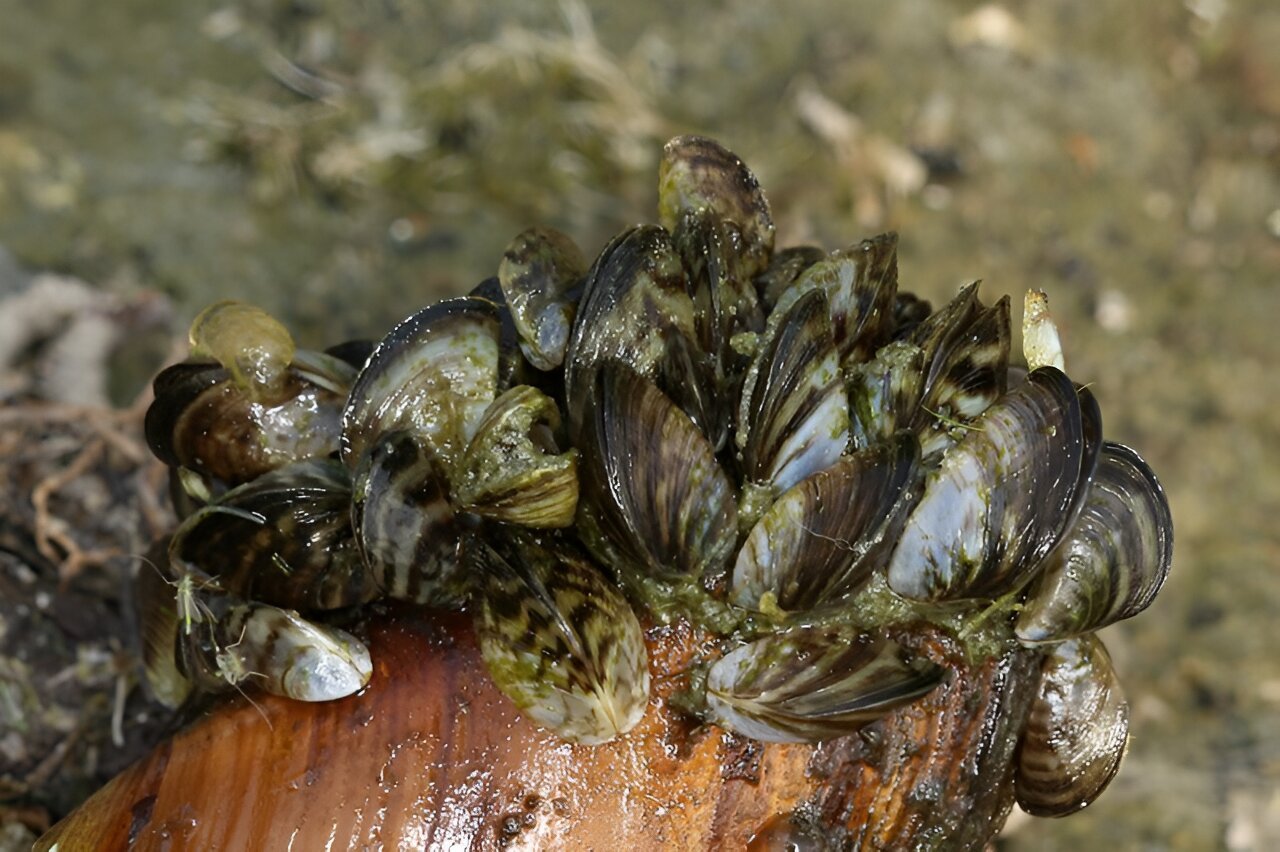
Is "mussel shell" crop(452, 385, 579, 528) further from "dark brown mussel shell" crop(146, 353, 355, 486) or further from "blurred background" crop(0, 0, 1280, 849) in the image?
"blurred background" crop(0, 0, 1280, 849)

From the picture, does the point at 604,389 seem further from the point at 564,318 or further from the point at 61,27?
the point at 61,27

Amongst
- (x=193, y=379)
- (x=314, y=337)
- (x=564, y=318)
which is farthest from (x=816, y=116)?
(x=193, y=379)

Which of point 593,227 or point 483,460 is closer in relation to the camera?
point 483,460

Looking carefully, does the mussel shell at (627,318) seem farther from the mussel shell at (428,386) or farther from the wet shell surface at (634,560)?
the mussel shell at (428,386)

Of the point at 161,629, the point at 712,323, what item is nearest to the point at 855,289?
the point at 712,323

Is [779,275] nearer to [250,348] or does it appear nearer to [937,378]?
[937,378]

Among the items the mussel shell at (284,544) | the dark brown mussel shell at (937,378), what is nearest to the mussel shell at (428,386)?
the mussel shell at (284,544)
